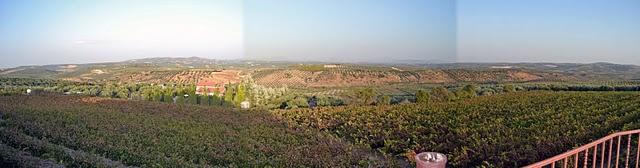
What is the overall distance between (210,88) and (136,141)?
2.97 m

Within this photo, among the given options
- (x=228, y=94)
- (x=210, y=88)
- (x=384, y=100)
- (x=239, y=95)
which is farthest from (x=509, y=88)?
(x=210, y=88)

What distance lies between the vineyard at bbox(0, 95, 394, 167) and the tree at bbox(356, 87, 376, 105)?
3.11 m

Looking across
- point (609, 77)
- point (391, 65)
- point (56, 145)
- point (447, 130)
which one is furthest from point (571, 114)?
point (56, 145)

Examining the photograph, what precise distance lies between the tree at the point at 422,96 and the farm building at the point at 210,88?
3.59m

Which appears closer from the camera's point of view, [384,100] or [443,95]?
[443,95]

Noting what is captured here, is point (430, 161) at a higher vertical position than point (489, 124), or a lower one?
higher

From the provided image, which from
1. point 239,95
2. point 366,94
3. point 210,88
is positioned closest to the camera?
point 210,88

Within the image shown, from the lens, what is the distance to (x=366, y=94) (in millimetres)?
9062

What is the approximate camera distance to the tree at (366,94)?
8.99 meters

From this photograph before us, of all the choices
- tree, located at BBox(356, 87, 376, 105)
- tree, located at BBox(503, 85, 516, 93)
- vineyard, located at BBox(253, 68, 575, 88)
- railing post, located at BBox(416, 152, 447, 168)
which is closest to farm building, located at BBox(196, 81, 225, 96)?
vineyard, located at BBox(253, 68, 575, 88)

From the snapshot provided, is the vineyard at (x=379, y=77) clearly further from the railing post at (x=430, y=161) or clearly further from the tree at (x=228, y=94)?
the railing post at (x=430, y=161)

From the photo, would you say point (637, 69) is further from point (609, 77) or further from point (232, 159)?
point (232, 159)

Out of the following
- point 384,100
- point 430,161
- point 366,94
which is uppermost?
point 430,161

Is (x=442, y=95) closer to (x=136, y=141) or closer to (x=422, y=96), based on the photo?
(x=422, y=96)
